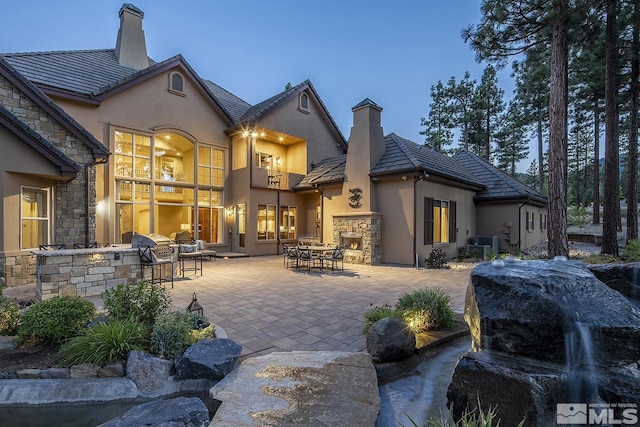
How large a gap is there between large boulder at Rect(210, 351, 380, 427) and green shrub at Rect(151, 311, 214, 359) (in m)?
0.71

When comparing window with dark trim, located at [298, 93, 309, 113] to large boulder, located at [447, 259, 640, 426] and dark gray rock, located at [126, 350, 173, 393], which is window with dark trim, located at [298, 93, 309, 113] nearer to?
dark gray rock, located at [126, 350, 173, 393]

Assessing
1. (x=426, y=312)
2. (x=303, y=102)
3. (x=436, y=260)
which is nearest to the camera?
(x=426, y=312)

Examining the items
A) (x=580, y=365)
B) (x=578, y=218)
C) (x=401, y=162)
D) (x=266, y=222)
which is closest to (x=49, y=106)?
(x=266, y=222)

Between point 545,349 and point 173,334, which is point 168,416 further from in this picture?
point 545,349

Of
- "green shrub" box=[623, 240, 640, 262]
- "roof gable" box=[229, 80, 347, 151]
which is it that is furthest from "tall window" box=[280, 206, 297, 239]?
"green shrub" box=[623, 240, 640, 262]

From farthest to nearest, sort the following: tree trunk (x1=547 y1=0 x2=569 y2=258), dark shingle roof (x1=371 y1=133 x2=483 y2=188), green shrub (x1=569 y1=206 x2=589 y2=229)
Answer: green shrub (x1=569 y1=206 x2=589 y2=229) → dark shingle roof (x1=371 y1=133 x2=483 y2=188) → tree trunk (x1=547 y1=0 x2=569 y2=258)

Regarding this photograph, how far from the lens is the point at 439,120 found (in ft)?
94.3

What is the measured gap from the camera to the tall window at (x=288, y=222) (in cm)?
1524

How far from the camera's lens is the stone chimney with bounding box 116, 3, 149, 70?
13.7 m

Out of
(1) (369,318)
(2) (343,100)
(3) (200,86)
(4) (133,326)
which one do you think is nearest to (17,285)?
(4) (133,326)

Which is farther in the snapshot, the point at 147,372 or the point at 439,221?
the point at 439,221

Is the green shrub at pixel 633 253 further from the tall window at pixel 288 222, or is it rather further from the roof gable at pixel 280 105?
the roof gable at pixel 280 105

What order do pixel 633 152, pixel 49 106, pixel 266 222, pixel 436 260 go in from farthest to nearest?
pixel 266 222 → pixel 633 152 → pixel 436 260 → pixel 49 106

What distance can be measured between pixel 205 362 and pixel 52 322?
6.75 feet
